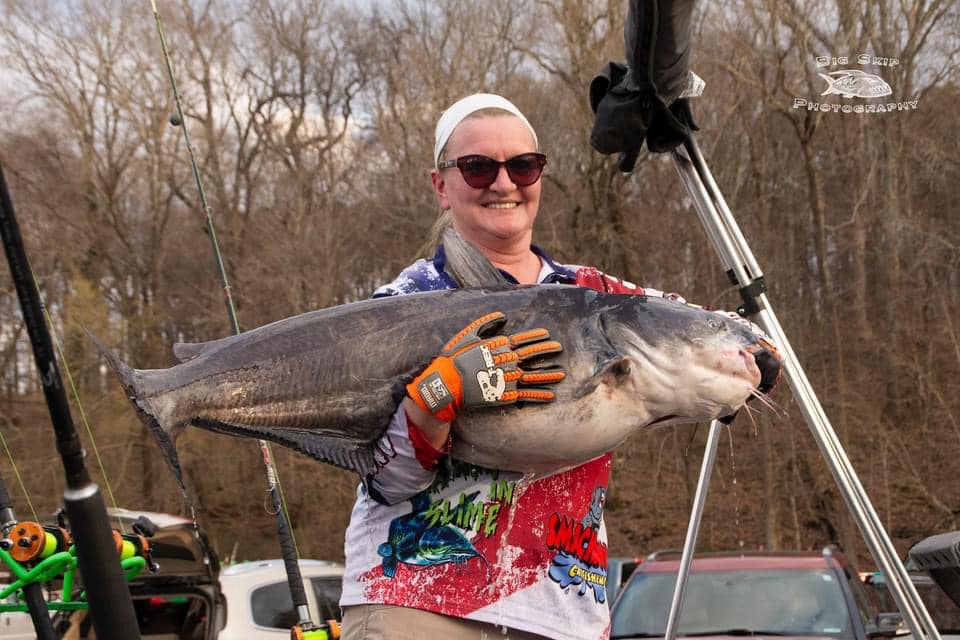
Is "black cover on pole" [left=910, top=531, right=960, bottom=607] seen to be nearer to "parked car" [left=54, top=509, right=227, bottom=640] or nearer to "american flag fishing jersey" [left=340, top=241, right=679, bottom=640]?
"american flag fishing jersey" [left=340, top=241, right=679, bottom=640]

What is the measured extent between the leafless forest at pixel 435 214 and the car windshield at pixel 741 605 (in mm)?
8555

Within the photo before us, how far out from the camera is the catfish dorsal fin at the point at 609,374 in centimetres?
201

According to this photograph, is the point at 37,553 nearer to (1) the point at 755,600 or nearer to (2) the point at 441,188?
(2) the point at 441,188

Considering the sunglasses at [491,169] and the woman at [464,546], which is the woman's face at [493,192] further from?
the woman at [464,546]

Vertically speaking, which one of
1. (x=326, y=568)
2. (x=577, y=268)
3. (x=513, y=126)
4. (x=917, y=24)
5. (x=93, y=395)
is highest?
(x=917, y=24)

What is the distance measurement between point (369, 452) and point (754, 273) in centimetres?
166

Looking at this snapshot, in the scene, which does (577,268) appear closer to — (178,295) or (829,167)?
(829,167)

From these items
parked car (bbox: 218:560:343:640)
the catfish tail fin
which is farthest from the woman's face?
parked car (bbox: 218:560:343:640)

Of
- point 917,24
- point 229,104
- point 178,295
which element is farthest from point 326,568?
point 229,104

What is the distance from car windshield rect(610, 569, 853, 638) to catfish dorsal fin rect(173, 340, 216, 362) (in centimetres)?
454

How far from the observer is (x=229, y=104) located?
23.8m

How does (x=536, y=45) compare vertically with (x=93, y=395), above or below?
above

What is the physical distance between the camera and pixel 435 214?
66.3 feet

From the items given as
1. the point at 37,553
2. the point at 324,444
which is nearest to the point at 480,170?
the point at 324,444
